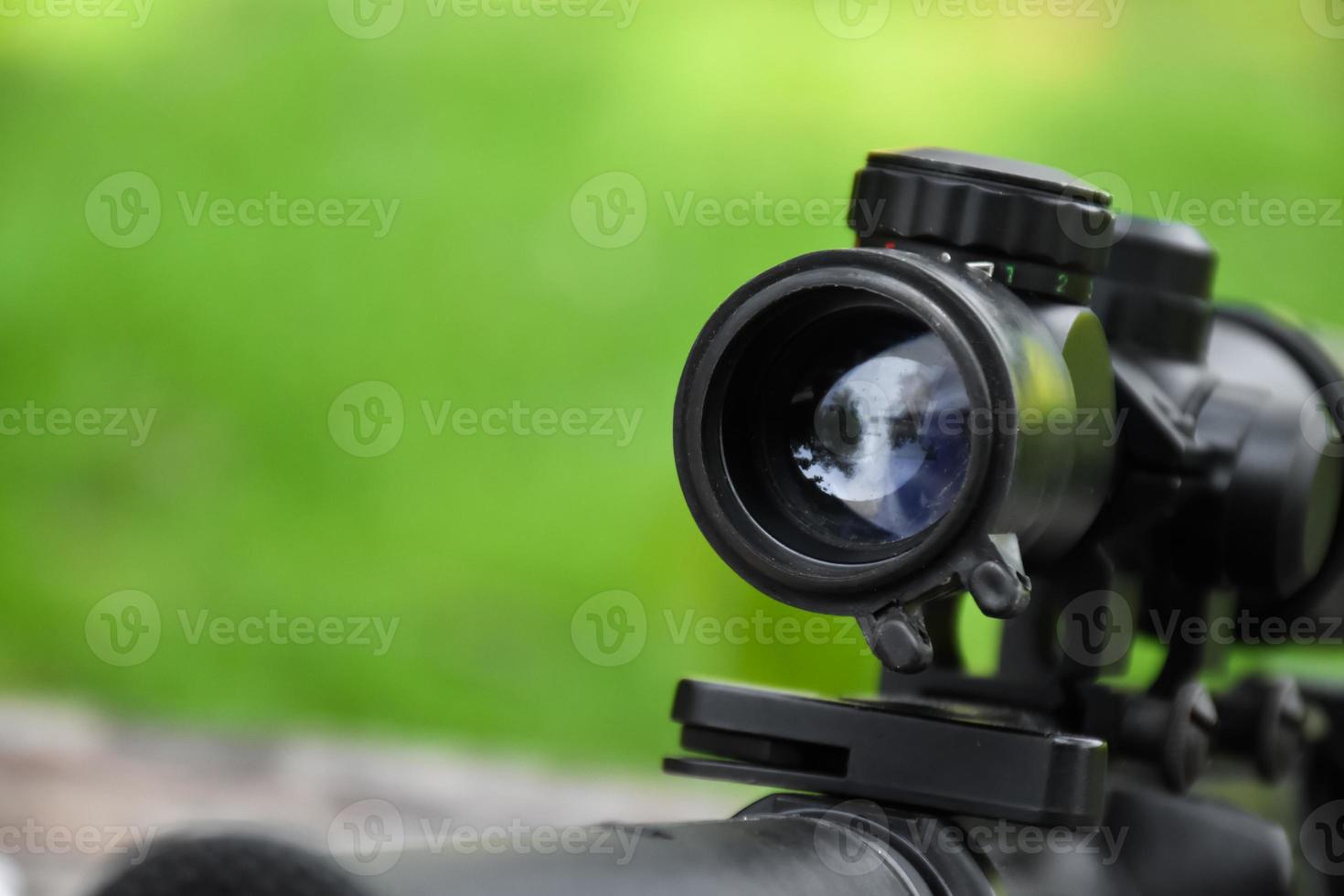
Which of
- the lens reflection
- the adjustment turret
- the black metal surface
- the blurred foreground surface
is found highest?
the adjustment turret

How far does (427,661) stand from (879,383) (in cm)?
241

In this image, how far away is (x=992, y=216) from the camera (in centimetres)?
73

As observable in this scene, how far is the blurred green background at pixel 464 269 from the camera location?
2857 millimetres

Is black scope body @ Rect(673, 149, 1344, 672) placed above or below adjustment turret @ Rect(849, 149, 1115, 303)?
below

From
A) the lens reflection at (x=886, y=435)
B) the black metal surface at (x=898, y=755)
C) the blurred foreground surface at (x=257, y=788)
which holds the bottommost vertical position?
the blurred foreground surface at (x=257, y=788)

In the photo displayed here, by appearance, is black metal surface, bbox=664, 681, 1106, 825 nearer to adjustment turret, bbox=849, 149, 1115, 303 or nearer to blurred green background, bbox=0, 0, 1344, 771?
adjustment turret, bbox=849, 149, 1115, 303

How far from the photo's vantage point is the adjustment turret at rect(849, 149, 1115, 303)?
0.73 m

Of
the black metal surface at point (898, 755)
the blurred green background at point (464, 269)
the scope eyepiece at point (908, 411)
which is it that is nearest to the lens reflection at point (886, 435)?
the scope eyepiece at point (908, 411)

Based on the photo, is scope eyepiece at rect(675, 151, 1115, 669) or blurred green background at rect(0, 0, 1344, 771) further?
blurred green background at rect(0, 0, 1344, 771)

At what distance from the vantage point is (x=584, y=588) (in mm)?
2930

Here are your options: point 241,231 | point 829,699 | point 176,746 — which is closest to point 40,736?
point 176,746

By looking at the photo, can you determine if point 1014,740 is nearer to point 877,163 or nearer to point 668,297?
point 877,163

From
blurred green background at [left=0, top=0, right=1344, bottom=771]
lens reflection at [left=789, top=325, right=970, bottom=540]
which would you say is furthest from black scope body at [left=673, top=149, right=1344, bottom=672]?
blurred green background at [left=0, top=0, right=1344, bottom=771]

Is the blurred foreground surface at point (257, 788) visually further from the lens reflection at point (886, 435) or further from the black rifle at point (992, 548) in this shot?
the lens reflection at point (886, 435)
